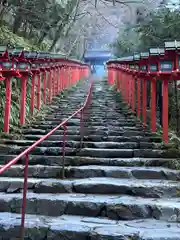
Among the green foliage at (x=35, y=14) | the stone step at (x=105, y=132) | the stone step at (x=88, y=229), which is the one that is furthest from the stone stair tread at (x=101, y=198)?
the green foliage at (x=35, y=14)

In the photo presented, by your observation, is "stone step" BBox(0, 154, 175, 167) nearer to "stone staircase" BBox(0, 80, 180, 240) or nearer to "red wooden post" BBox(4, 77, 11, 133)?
"stone staircase" BBox(0, 80, 180, 240)

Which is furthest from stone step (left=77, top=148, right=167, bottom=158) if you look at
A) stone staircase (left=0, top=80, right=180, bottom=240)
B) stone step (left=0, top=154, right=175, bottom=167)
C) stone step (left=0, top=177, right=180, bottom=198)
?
stone step (left=0, top=177, right=180, bottom=198)

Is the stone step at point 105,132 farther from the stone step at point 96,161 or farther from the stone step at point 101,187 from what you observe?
the stone step at point 101,187

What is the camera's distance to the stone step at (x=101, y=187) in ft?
16.1

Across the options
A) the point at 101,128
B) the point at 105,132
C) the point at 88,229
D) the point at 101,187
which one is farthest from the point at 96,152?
the point at 88,229

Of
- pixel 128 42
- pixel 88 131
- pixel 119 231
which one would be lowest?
pixel 119 231

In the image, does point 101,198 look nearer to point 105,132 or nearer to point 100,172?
point 100,172

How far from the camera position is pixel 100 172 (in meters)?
5.67

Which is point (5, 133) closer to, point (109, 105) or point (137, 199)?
point (137, 199)

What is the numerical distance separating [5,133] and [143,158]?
347 centimetres

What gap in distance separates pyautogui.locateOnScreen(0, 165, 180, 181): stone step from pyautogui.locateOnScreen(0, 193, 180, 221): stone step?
0.91m

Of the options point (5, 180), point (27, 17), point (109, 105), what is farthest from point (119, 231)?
point (27, 17)

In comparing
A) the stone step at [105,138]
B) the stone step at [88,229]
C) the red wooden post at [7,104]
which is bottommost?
the stone step at [88,229]

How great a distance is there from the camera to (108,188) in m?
5.02
